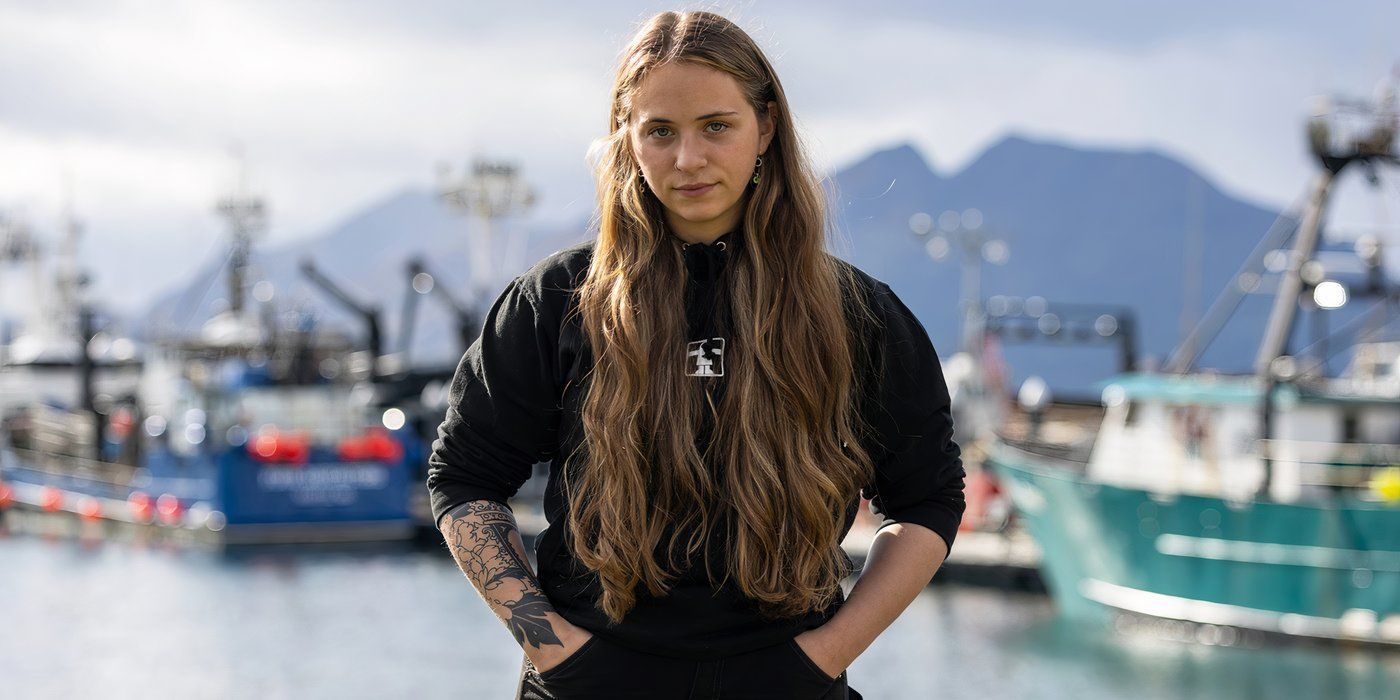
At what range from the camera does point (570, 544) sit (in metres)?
2.21

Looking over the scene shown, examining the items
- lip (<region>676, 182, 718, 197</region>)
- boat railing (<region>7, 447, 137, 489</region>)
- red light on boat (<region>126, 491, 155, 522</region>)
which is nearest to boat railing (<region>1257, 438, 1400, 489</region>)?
lip (<region>676, 182, 718, 197</region>)

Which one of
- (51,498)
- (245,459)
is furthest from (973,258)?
(51,498)

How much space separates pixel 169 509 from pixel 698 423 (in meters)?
29.9

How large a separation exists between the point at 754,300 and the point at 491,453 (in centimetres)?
45

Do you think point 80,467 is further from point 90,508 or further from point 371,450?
point 371,450

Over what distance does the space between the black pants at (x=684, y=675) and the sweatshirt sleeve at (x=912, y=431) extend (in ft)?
1.00

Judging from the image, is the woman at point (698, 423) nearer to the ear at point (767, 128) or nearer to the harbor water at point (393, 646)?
the ear at point (767, 128)

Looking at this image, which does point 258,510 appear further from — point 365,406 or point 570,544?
point 570,544

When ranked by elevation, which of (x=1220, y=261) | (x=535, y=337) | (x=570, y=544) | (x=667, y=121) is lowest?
(x=1220, y=261)

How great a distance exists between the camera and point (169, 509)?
30078 millimetres

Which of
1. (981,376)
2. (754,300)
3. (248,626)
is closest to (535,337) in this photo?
(754,300)

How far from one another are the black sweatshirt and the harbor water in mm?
15359

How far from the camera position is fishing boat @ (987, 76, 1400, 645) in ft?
54.2

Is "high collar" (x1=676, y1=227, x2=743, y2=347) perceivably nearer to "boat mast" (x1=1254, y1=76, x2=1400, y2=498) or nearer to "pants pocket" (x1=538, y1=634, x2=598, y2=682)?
"pants pocket" (x1=538, y1=634, x2=598, y2=682)
